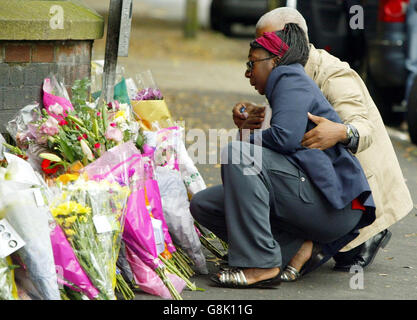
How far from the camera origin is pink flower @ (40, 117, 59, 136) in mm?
4188

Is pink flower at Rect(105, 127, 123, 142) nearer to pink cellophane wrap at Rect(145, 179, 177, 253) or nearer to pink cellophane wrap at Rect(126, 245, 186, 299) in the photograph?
pink cellophane wrap at Rect(145, 179, 177, 253)

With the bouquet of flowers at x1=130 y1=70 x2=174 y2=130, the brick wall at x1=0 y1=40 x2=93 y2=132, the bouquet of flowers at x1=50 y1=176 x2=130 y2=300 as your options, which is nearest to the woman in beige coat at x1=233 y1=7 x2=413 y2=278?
the bouquet of flowers at x1=130 y1=70 x2=174 y2=130

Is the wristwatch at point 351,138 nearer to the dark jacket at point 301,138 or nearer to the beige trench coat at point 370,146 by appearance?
the dark jacket at point 301,138

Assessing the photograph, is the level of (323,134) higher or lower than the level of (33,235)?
higher

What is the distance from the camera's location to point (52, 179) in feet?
13.8

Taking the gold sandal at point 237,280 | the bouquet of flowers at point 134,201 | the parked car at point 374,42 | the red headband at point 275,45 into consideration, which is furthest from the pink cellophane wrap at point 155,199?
the parked car at point 374,42

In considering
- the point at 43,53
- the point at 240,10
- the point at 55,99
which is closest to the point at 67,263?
the point at 55,99

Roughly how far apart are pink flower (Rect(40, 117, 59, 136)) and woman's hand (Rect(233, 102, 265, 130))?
1.01 metres

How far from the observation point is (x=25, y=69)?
4.94 m

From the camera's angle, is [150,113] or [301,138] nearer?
[301,138]

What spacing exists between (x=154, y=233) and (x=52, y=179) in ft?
1.79

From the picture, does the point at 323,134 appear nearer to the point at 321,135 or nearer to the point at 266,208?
the point at 321,135

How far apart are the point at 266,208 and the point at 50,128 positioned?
1.08 metres

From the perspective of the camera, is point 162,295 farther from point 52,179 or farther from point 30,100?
point 30,100
